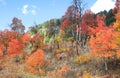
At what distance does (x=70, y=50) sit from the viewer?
87062mm

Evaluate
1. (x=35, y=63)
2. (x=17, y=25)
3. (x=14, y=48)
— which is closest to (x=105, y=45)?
(x=35, y=63)

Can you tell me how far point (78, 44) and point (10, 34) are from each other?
1033 inches

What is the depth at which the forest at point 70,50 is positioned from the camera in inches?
2486

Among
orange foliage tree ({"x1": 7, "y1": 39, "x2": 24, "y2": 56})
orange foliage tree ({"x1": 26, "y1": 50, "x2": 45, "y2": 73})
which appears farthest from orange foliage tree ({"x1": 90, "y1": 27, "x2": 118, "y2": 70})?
orange foliage tree ({"x1": 7, "y1": 39, "x2": 24, "y2": 56})

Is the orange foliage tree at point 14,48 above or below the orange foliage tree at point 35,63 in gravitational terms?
above

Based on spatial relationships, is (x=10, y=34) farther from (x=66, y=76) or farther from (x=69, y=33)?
(x=66, y=76)

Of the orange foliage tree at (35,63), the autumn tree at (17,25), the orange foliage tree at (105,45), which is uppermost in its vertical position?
the autumn tree at (17,25)

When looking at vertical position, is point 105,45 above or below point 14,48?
below

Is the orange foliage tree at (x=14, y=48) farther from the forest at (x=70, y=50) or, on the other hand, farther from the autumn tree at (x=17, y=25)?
the autumn tree at (x=17, y=25)

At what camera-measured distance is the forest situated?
63156mm

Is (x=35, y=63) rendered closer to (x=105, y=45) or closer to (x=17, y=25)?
(x=105, y=45)

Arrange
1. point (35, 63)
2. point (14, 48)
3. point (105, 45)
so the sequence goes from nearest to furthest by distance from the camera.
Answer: point (105, 45) < point (35, 63) < point (14, 48)

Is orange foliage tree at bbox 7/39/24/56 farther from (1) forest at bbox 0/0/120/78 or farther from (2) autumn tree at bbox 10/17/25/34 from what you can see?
(2) autumn tree at bbox 10/17/25/34

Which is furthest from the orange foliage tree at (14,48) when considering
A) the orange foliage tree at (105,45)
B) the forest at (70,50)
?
the orange foliage tree at (105,45)
